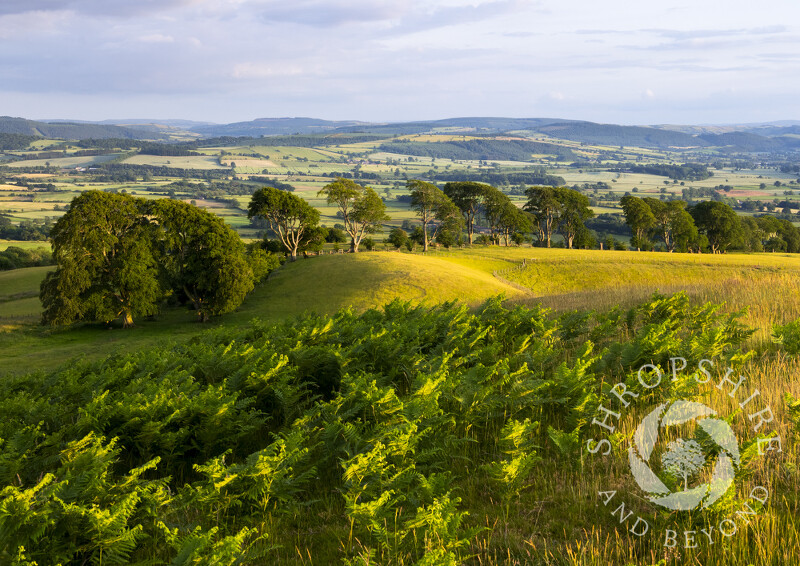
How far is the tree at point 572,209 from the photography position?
111 m

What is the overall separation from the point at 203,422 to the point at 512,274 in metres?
64.0

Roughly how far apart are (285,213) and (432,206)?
2761cm

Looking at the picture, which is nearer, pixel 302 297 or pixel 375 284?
pixel 375 284

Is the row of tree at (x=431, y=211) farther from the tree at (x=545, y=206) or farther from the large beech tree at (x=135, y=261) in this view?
the large beech tree at (x=135, y=261)

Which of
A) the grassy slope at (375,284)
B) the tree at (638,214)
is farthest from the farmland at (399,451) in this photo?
the tree at (638,214)

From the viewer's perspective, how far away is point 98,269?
5606cm

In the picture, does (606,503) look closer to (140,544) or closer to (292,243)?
(140,544)

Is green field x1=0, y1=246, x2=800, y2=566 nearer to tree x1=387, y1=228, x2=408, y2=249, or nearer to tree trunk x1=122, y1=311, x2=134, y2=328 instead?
tree trunk x1=122, y1=311, x2=134, y2=328

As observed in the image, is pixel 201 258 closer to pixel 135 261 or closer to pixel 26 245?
pixel 135 261

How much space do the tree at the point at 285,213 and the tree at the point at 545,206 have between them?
160 feet

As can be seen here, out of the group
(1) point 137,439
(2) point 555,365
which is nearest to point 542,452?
(2) point 555,365

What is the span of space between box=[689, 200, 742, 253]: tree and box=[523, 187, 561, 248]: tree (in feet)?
93.7

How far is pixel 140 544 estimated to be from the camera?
6.01 metres

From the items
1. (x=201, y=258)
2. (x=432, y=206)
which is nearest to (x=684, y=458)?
(x=201, y=258)
